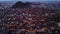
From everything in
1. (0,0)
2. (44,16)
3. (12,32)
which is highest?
(0,0)

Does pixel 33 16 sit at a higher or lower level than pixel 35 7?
lower

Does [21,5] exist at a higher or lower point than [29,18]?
higher

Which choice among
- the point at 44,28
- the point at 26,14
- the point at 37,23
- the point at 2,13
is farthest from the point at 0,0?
the point at 44,28

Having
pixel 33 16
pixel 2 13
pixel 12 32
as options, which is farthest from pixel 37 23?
pixel 2 13

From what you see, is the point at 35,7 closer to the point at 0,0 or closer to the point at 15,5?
the point at 15,5

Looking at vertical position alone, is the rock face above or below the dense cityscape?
above

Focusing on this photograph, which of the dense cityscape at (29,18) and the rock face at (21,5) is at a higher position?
the rock face at (21,5)

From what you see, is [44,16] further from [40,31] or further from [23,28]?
[23,28]
